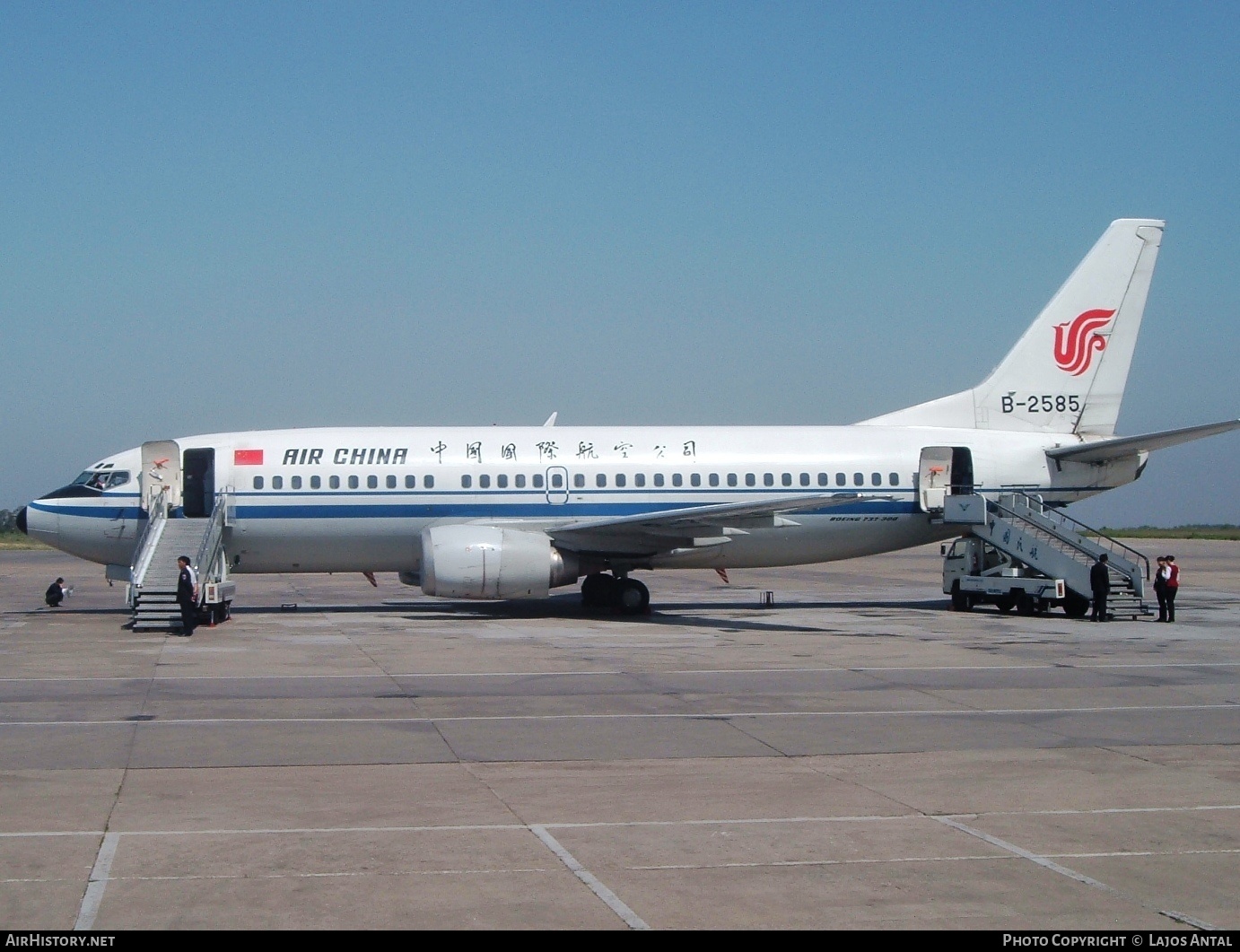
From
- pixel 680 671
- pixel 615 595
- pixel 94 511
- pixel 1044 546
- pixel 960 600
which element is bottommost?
pixel 680 671

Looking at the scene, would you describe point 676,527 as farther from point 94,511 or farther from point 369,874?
point 369,874

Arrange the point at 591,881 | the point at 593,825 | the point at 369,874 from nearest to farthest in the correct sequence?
1. the point at 591,881
2. the point at 369,874
3. the point at 593,825

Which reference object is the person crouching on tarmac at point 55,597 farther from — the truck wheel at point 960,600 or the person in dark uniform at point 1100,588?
the person in dark uniform at point 1100,588

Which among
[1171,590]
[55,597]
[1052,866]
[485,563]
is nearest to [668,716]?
[1052,866]

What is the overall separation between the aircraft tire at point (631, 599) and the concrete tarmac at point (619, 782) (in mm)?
5630

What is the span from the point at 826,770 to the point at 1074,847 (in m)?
3.24

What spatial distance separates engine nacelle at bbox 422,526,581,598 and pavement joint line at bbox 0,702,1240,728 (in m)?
12.2

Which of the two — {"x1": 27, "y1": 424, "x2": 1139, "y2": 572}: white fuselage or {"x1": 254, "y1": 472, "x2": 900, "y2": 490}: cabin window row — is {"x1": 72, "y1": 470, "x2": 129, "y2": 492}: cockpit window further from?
{"x1": 254, "y1": 472, "x2": 900, "y2": 490}: cabin window row

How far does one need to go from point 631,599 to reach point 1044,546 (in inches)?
375

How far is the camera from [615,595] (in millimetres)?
30812

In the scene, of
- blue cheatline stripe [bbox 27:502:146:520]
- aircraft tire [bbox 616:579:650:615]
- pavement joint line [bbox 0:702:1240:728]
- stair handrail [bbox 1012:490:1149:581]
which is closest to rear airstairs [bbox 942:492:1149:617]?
stair handrail [bbox 1012:490:1149:581]

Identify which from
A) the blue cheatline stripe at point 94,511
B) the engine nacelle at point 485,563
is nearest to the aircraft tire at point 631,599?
the engine nacelle at point 485,563

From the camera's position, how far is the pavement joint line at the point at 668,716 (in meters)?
15.2

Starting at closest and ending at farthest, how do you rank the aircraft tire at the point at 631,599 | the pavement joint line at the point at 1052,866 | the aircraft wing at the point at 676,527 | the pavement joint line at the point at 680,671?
the pavement joint line at the point at 1052,866
the pavement joint line at the point at 680,671
the aircraft wing at the point at 676,527
the aircraft tire at the point at 631,599
